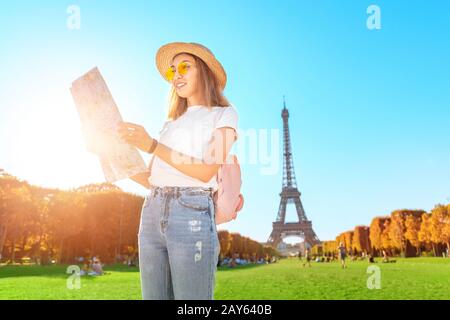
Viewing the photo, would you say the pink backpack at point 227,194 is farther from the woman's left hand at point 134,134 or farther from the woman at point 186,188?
the woman's left hand at point 134,134

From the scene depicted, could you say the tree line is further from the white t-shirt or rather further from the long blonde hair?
the white t-shirt

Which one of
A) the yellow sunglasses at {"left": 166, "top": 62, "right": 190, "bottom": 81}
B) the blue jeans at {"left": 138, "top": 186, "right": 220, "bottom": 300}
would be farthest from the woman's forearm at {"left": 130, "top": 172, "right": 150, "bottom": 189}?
the yellow sunglasses at {"left": 166, "top": 62, "right": 190, "bottom": 81}

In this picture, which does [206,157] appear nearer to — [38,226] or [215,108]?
[215,108]

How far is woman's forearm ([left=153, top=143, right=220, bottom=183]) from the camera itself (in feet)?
7.50

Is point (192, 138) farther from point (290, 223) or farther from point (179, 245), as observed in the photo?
point (290, 223)

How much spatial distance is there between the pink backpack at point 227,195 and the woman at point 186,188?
8cm

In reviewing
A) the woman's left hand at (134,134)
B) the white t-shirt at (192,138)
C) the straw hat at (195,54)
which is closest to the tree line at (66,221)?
the straw hat at (195,54)

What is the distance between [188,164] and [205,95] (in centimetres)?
60

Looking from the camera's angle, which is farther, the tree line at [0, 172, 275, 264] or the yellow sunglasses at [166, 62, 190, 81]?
the tree line at [0, 172, 275, 264]

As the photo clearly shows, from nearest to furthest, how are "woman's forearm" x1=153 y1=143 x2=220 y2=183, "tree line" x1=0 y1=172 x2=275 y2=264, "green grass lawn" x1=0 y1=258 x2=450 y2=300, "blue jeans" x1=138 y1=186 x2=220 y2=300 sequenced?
1. "blue jeans" x1=138 y1=186 x2=220 y2=300
2. "woman's forearm" x1=153 y1=143 x2=220 y2=183
3. "green grass lawn" x1=0 y1=258 x2=450 y2=300
4. "tree line" x1=0 y1=172 x2=275 y2=264

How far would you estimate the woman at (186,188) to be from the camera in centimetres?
219

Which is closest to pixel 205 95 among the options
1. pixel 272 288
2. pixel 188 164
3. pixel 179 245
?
pixel 188 164
